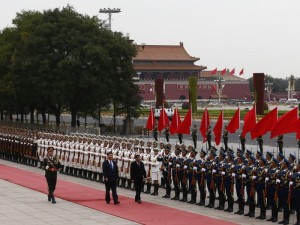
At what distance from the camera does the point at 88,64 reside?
41344mm

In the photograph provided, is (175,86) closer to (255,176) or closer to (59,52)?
(59,52)

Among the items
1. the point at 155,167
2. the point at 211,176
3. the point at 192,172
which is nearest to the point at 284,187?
the point at 211,176

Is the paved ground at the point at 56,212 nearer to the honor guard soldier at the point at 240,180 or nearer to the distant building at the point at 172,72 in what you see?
the honor guard soldier at the point at 240,180

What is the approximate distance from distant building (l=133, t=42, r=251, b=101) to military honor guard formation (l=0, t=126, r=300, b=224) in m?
86.6

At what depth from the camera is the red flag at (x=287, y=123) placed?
16.7m

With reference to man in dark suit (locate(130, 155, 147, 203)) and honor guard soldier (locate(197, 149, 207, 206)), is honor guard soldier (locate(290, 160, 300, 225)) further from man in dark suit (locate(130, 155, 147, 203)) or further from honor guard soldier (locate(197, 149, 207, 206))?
man in dark suit (locate(130, 155, 147, 203))

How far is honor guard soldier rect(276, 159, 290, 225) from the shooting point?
45.5ft

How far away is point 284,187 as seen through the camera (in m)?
13.9

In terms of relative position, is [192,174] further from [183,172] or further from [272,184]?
[272,184]

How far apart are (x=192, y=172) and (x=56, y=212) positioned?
332 centimetres

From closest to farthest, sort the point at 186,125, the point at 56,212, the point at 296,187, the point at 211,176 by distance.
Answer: the point at 296,187 < the point at 56,212 < the point at 211,176 < the point at 186,125

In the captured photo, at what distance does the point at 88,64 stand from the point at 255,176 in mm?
27653

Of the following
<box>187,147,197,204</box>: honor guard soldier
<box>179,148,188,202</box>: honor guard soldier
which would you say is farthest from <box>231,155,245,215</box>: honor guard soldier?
<box>179,148,188,202</box>: honor guard soldier

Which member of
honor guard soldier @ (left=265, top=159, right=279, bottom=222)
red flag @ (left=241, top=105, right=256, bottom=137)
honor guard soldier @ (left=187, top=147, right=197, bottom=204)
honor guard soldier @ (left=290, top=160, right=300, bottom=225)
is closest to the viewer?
honor guard soldier @ (left=290, top=160, right=300, bottom=225)
